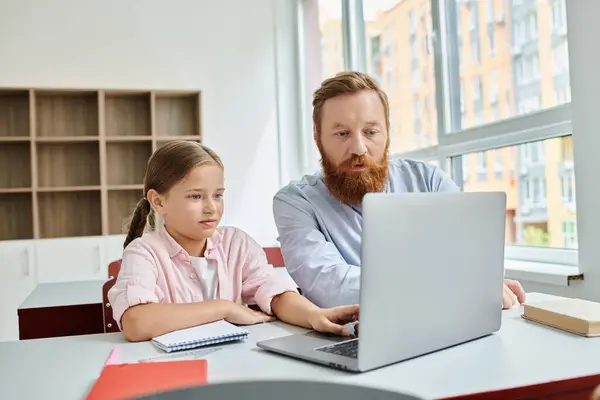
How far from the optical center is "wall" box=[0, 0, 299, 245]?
447 centimetres

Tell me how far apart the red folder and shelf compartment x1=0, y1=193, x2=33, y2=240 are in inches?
148

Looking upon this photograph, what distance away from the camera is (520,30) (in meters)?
2.44

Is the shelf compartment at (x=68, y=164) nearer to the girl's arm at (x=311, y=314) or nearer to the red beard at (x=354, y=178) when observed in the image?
the red beard at (x=354, y=178)

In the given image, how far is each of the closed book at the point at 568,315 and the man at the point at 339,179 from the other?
489mm

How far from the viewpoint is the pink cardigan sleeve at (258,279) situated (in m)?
1.39

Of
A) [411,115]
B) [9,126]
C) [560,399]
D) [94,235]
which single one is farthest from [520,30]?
[9,126]

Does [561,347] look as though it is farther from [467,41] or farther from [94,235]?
[94,235]

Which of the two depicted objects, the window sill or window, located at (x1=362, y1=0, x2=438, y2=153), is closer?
the window sill

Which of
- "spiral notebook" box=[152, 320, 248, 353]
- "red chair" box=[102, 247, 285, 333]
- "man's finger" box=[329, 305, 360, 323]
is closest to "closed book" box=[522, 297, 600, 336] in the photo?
"man's finger" box=[329, 305, 360, 323]

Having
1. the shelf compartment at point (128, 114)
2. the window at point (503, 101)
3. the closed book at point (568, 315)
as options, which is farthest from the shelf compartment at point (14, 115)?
the closed book at point (568, 315)

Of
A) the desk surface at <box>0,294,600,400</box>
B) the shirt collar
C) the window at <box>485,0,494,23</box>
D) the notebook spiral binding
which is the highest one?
the window at <box>485,0,494,23</box>

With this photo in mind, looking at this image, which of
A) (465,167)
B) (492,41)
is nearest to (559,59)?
(492,41)

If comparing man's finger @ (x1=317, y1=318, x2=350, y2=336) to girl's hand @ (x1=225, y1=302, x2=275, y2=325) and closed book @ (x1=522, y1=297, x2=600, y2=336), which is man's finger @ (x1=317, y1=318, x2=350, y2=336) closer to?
girl's hand @ (x1=225, y1=302, x2=275, y2=325)

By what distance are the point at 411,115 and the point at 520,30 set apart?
3.50 ft
